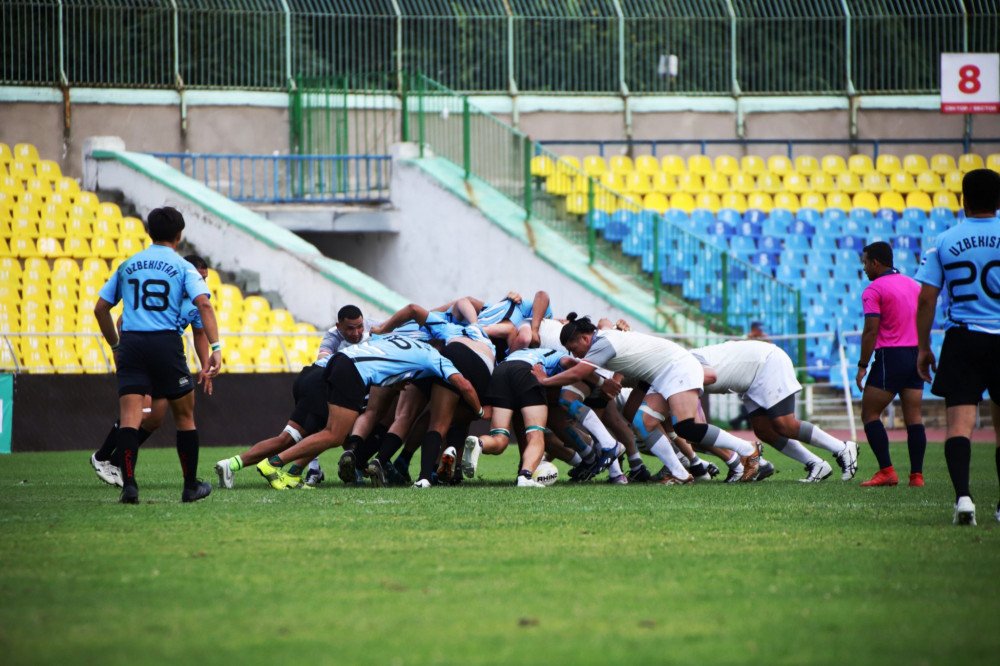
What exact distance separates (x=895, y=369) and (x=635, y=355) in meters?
2.06

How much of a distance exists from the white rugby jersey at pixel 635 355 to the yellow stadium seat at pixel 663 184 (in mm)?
15729

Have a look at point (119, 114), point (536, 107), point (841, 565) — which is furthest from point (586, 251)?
point (841, 565)

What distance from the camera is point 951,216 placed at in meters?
27.8

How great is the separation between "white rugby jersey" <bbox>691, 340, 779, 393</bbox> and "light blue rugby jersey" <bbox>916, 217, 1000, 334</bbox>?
3977 millimetres

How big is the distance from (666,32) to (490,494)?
2223 centimetres

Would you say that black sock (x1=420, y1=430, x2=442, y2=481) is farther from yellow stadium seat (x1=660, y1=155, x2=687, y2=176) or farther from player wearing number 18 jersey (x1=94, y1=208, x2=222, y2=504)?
yellow stadium seat (x1=660, y1=155, x2=687, y2=176)

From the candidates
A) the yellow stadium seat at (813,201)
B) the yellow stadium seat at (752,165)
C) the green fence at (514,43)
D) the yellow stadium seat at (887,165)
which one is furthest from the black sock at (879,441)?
the green fence at (514,43)

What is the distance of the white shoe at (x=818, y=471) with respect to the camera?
473 inches

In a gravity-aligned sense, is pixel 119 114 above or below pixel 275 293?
above

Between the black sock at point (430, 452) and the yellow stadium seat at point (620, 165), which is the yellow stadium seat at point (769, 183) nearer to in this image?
the yellow stadium seat at point (620, 165)

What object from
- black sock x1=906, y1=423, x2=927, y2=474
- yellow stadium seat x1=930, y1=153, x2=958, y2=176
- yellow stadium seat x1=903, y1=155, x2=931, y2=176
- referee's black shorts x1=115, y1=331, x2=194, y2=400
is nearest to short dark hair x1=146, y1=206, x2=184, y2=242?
referee's black shorts x1=115, y1=331, x2=194, y2=400

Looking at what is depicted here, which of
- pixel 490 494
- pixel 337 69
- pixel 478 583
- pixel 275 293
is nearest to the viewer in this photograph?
pixel 478 583

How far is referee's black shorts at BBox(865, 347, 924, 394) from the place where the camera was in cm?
1129

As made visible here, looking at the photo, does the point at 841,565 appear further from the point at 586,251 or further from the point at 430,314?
the point at 586,251
